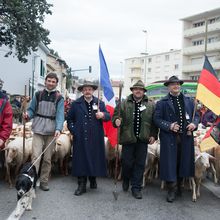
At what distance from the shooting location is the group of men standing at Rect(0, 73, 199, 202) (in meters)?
6.25

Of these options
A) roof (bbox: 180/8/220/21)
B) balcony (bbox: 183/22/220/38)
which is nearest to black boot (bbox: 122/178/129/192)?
balcony (bbox: 183/22/220/38)

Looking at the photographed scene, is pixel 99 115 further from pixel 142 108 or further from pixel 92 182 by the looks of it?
pixel 92 182

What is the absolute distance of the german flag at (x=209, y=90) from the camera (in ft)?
21.0

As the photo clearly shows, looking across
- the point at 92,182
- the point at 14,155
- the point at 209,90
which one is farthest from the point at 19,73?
the point at 209,90

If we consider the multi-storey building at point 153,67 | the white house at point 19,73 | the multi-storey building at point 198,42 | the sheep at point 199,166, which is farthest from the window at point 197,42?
the sheep at point 199,166

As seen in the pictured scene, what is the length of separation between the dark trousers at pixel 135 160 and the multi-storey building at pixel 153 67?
6321 centimetres

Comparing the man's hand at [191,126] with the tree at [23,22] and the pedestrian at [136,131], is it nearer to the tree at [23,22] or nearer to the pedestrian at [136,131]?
the pedestrian at [136,131]

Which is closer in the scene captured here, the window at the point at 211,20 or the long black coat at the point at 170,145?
the long black coat at the point at 170,145

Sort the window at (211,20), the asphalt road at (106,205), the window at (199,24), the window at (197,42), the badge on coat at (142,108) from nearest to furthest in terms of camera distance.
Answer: the asphalt road at (106,205)
the badge on coat at (142,108)
the window at (211,20)
the window at (197,42)
the window at (199,24)

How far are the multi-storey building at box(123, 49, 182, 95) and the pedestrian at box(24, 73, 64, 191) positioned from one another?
208 ft

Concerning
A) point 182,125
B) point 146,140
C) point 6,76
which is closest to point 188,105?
point 182,125

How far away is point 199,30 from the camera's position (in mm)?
61312

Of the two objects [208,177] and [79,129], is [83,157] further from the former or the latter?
[208,177]

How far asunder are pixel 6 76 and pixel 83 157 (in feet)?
92.9
